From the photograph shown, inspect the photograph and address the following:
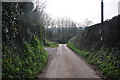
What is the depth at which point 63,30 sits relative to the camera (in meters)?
80.6

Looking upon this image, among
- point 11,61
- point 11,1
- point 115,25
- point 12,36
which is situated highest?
point 11,1

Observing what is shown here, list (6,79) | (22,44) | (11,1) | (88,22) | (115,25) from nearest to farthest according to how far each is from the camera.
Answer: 1. (6,79)
2. (11,1)
3. (22,44)
4. (115,25)
5. (88,22)

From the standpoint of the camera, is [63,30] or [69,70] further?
[63,30]

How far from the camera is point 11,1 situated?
8.35 m

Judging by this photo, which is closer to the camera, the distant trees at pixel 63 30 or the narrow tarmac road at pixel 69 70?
the narrow tarmac road at pixel 69 70

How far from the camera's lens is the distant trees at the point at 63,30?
73725 millimetres

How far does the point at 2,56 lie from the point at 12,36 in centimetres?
218

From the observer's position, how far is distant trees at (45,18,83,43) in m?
73.7

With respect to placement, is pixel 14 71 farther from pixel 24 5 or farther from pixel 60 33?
pixel 60 33

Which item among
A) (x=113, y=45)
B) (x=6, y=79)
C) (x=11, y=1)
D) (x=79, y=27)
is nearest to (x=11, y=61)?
(x=6, y=79)

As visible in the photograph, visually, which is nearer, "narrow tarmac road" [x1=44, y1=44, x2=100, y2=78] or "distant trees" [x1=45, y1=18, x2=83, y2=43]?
"narrow tarmac road" [x1=44, y1=44, x2=100, y2=78]

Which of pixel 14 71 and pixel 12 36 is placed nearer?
pixel 14 71

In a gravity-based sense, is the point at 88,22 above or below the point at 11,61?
above

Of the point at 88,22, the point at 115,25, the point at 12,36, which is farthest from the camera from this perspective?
Result: the point at 88,22
